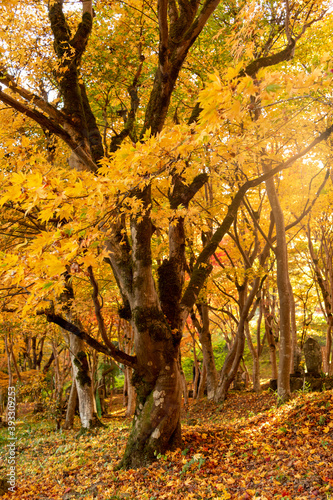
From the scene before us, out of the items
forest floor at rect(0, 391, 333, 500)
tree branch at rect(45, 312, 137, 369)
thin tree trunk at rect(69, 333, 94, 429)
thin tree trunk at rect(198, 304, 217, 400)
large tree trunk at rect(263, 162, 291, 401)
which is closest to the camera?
forest floor at rect(0, 391, 333, 500)

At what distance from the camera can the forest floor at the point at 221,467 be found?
11.0 feet

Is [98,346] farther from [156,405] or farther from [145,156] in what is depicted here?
[145,156]

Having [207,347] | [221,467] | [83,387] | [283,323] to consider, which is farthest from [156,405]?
[207,347]

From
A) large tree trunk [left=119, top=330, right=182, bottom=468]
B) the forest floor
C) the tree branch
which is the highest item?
the tree branch

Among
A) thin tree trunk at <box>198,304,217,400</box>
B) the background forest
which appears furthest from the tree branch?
thin tree trunk at <box>198,304,217,400</box>

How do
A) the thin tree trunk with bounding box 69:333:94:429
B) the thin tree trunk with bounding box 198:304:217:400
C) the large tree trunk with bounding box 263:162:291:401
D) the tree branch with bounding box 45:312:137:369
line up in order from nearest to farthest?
the tree branch with bounding box 45:312:137:369, the large tree trunk with bounding box 263:162:291:401, the thin tree trunk with bounding box 69:333:94:429, the thin tree trunk with bounding box 198:304:217:400

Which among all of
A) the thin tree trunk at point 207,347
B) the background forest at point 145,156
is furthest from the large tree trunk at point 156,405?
the thin tree trunk at point 207,347

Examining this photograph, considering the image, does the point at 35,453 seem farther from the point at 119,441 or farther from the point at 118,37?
the point at 118,37

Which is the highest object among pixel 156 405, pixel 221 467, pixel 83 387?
pixel 156 405

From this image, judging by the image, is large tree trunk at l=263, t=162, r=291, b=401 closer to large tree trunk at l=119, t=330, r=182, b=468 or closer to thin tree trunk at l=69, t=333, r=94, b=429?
large tree trunk at l=119, t=330, r=182, b=468

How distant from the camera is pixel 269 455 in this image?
163 inches

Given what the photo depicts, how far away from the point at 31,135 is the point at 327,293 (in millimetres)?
9628

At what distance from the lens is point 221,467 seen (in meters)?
4.12

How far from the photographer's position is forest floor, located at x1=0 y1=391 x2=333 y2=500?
3354 mm
